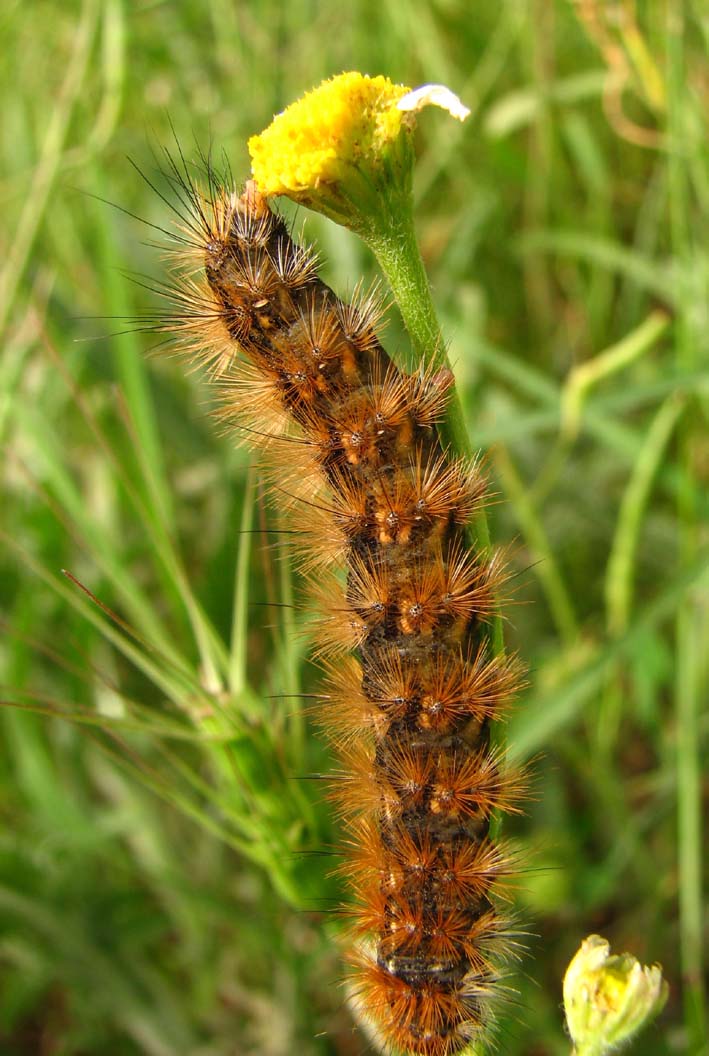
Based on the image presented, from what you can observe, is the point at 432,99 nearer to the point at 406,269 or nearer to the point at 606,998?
the point at 406,269

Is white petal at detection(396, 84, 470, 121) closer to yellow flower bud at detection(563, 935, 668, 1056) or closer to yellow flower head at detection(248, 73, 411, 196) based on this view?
yellow flower head at detection(248, 73, 411, 196)

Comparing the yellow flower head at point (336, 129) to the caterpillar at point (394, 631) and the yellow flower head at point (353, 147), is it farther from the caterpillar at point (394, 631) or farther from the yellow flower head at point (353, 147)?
the caterpillar at point (394, 631)

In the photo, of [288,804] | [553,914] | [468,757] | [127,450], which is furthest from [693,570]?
[127,450]

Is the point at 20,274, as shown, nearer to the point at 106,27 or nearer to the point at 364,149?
the point at 106,27

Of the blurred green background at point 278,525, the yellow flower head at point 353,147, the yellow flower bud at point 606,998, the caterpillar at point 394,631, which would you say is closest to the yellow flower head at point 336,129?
the yellow flower head at point 353,147

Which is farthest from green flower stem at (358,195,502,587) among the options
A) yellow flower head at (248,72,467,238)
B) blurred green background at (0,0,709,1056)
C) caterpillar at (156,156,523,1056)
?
blurred green background at (0,0,709,1056)

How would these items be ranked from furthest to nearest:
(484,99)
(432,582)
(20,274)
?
(484,99)
(20,274)
(432,582)

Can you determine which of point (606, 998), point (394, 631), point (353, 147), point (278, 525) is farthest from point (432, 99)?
point (606, 998)
